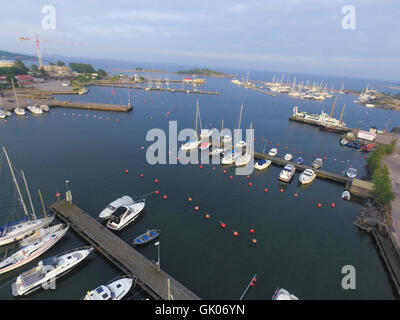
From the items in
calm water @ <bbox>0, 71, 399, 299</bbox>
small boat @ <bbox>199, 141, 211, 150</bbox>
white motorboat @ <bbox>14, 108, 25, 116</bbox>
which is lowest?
calm water @ <bbox>0, 71, 399, 299</bbox>

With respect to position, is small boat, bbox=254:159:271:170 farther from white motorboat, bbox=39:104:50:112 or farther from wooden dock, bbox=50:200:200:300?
white motorboat, bbox=39:104:50:112

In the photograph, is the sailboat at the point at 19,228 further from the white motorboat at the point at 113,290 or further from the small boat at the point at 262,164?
the small boat at the point at 262,164

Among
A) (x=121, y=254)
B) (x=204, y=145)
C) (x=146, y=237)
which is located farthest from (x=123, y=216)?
(x=204, y=145)

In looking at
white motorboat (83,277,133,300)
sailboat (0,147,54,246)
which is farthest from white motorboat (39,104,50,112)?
white motorboat (83,277,133,300)

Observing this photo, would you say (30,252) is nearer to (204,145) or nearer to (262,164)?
(204,145)

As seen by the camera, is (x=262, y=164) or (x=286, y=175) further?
(x=262, y=164)

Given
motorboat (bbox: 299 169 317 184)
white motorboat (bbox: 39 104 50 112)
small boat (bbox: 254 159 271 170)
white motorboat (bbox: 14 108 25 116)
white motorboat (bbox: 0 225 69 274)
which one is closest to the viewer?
white motorboat (bbox: 0 225 69 274)
